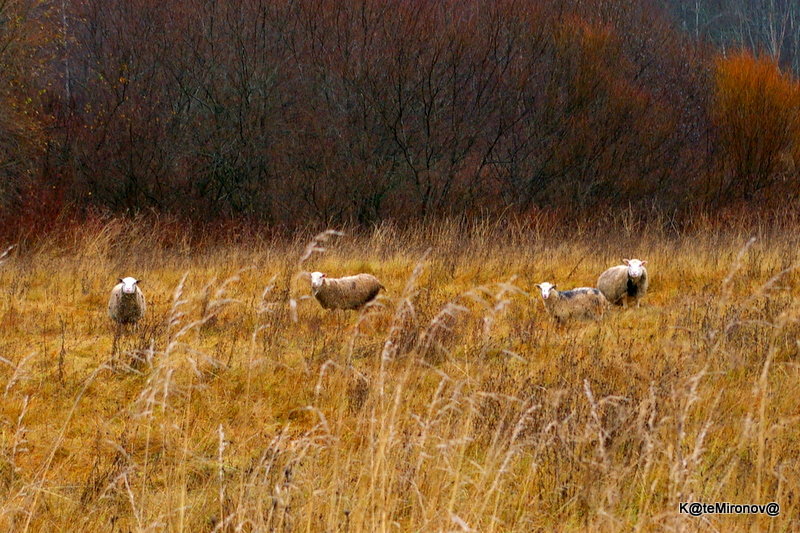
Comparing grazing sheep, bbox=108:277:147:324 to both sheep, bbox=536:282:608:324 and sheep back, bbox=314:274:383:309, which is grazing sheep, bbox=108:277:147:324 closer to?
sheep back, bbox=314:274:383:309

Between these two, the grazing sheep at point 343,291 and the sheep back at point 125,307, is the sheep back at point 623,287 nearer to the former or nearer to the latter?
the grazing sheep at point 343,291

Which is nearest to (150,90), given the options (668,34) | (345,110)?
(345,110)

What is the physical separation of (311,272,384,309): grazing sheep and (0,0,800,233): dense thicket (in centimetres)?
958

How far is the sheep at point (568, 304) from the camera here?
7.38 metres

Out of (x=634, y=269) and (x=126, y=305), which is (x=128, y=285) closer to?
(x=126, y=305)

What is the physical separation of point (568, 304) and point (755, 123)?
14.8 meters

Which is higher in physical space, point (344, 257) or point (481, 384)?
point (481, 384)

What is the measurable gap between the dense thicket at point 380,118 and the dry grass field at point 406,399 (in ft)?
25.1

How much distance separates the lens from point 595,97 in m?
19.1

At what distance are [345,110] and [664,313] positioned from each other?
12704mm

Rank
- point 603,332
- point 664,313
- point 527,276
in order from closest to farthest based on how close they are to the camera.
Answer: point 603,332
point 664,313
point 527,276

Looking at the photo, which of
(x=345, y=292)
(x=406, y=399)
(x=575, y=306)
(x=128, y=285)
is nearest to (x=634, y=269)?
(x=575, y=306)

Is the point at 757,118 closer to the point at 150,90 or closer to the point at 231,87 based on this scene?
the point at 231,87

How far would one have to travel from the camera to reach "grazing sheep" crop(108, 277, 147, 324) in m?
7.34
